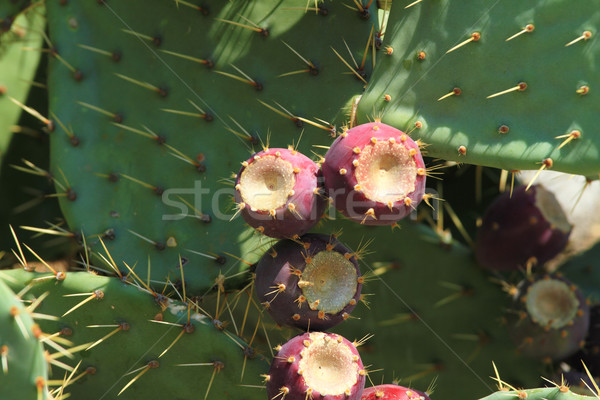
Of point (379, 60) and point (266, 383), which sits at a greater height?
point (379, 60)

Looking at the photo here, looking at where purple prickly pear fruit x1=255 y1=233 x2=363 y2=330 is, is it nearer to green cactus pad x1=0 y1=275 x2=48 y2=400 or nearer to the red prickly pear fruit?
the red prickly pear fruit

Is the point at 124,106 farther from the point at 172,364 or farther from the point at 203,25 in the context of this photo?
the point at 172,364

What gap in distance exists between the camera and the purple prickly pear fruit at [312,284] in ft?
4.22

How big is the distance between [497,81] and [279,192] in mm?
485

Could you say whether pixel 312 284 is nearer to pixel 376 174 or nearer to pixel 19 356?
pixel 376 174

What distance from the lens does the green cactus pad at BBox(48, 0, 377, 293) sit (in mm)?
1565

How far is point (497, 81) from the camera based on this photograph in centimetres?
132

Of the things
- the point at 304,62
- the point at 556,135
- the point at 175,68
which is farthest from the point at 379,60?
the point at 175,68

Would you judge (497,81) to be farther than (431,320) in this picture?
No

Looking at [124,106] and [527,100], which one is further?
[124,106]

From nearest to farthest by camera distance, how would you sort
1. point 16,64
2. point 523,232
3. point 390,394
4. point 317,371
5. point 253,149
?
point 317,371, point 390,394, point 253,149, point 523,232, point 16,64

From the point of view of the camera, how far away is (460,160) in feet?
4.43

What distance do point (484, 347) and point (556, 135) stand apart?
2.51ft

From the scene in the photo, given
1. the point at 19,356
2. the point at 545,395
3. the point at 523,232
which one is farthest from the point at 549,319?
the point at 19,356
